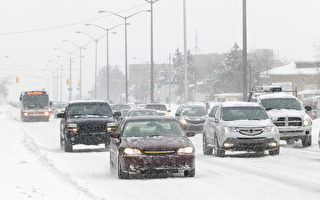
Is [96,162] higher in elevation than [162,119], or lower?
lower

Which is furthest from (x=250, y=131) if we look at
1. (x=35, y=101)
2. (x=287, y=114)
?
(x=35, y=101)

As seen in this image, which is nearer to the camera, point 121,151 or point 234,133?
point 121,151

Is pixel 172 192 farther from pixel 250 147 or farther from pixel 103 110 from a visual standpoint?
pixel 103 110

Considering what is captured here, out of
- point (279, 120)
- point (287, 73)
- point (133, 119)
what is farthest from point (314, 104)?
point (287, 73)

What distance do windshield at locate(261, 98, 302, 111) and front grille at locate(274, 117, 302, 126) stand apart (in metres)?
→ 1.07

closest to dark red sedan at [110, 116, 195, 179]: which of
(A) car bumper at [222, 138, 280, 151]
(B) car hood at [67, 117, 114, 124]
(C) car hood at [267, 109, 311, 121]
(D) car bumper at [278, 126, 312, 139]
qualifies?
(A) car bumper at [222, 138, 280, 151]

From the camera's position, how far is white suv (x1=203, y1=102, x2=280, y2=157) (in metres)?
21.5

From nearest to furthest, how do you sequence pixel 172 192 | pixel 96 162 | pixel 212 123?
1. pixel 172 192
2. pixel 96 162
3. pixel 212 123

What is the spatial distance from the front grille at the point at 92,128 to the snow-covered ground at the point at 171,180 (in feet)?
10.6

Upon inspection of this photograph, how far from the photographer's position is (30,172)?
50.0 ft

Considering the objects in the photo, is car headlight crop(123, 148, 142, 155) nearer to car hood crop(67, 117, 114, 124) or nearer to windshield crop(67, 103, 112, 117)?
car hood crop(67, 117, 114, 124)

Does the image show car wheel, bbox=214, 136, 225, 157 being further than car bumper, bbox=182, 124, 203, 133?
No

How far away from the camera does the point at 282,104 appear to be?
28.2 metres

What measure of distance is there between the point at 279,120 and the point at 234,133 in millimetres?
5893
